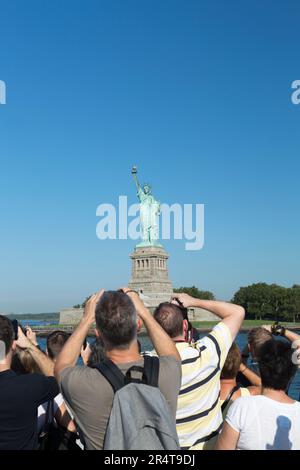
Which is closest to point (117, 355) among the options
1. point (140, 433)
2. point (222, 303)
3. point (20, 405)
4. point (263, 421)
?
point (140, 433)

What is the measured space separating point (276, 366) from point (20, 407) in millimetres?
1814

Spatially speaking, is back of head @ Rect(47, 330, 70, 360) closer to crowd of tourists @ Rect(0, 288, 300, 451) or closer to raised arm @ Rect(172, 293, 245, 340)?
crowd of tourists @ Rect(0, 288, 300, 451)

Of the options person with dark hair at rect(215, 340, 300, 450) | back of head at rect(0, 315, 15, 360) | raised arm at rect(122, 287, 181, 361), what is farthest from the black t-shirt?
person with dark hair at rect(215, 340, 300, 450)

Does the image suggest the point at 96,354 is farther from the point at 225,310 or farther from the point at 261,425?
the point at 261,425

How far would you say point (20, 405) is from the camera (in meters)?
3.47

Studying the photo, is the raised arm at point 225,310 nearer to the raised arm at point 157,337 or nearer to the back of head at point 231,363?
the back of head at point 231,363

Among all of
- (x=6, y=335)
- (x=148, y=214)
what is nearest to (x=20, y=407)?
(x=6, y=335)

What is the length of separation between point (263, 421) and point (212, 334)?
0.83 metres

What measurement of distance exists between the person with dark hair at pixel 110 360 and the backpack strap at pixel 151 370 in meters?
0.04

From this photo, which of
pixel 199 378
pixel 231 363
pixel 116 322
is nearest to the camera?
pixel 116 322

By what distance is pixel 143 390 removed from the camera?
2.91 metres

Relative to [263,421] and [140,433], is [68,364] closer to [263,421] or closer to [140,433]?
[140,433]

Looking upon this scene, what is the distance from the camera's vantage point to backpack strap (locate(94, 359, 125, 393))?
3004 millimetres

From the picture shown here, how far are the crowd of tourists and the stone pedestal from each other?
5496cm
